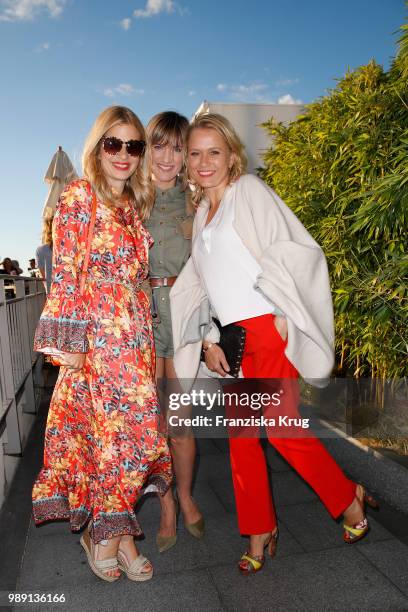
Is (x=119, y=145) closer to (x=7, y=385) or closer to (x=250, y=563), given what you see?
(x=250, y=563)

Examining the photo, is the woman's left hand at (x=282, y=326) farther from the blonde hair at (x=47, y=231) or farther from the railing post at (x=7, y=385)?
the blonde hair at (x=47, y=231)

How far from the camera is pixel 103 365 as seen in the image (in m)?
2.17

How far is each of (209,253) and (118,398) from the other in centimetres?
71

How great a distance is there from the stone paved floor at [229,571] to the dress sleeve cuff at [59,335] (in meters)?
0.99

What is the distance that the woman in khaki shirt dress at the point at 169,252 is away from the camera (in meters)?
2.54

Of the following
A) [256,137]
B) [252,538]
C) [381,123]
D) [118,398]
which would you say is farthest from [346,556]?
[256,137]

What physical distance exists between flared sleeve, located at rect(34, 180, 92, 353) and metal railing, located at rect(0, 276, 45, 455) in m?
1.27

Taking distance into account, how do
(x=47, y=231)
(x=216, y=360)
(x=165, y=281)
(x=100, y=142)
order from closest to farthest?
(x=100, y=142), (x=216, y=360), (x=165, y=281), (x=47, y=231)

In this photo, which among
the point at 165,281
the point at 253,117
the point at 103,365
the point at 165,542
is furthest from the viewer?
the point at 253,117

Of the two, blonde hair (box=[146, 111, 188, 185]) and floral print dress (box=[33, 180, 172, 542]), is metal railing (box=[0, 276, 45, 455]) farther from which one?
blonde hair (box=[146, 111, 188, 185])

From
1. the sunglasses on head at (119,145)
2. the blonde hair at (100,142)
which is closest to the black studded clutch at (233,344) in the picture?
the blonde hair at (100,142)

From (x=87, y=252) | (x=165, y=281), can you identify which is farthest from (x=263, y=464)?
(x=87, y=252)

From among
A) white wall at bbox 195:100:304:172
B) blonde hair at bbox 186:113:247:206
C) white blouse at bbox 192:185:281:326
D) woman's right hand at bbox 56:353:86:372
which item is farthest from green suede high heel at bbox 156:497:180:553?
white wall at bbox 195:100:304:172

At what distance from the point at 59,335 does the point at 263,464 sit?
3.20ft
